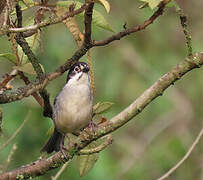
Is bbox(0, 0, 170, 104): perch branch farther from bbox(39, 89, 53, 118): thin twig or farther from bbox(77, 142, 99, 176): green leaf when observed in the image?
bbox(77, 142, 99, 176): green leaf

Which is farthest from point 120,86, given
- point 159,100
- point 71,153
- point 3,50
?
point 71,153

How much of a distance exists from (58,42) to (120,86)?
0.79 m

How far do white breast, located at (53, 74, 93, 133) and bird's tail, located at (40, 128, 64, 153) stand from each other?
0.11 meters

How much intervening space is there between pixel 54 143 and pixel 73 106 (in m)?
0.31

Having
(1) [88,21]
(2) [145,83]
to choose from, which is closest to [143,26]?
(1) [88,21]

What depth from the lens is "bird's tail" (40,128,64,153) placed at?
3.52m

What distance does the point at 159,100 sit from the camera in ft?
19.0

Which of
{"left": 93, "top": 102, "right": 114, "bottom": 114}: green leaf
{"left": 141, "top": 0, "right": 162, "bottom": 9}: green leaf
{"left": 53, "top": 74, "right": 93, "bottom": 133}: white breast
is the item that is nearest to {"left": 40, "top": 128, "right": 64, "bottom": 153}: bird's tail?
{"left": 53, "top": 74, "right": 93, "bottom": 133}: white breast

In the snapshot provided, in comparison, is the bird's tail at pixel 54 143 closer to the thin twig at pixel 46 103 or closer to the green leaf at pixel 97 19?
the thin twig at pixel 46 103

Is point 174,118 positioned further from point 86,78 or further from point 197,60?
point 197,60

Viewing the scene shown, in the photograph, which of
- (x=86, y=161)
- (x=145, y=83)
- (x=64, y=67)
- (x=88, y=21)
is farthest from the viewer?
(x=145, y=83)

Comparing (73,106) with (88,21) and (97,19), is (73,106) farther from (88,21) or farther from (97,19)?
(88,21)

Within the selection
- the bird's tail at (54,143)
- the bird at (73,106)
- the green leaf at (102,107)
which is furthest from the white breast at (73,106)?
the green leaf at (102,107)

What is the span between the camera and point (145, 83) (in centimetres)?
610
